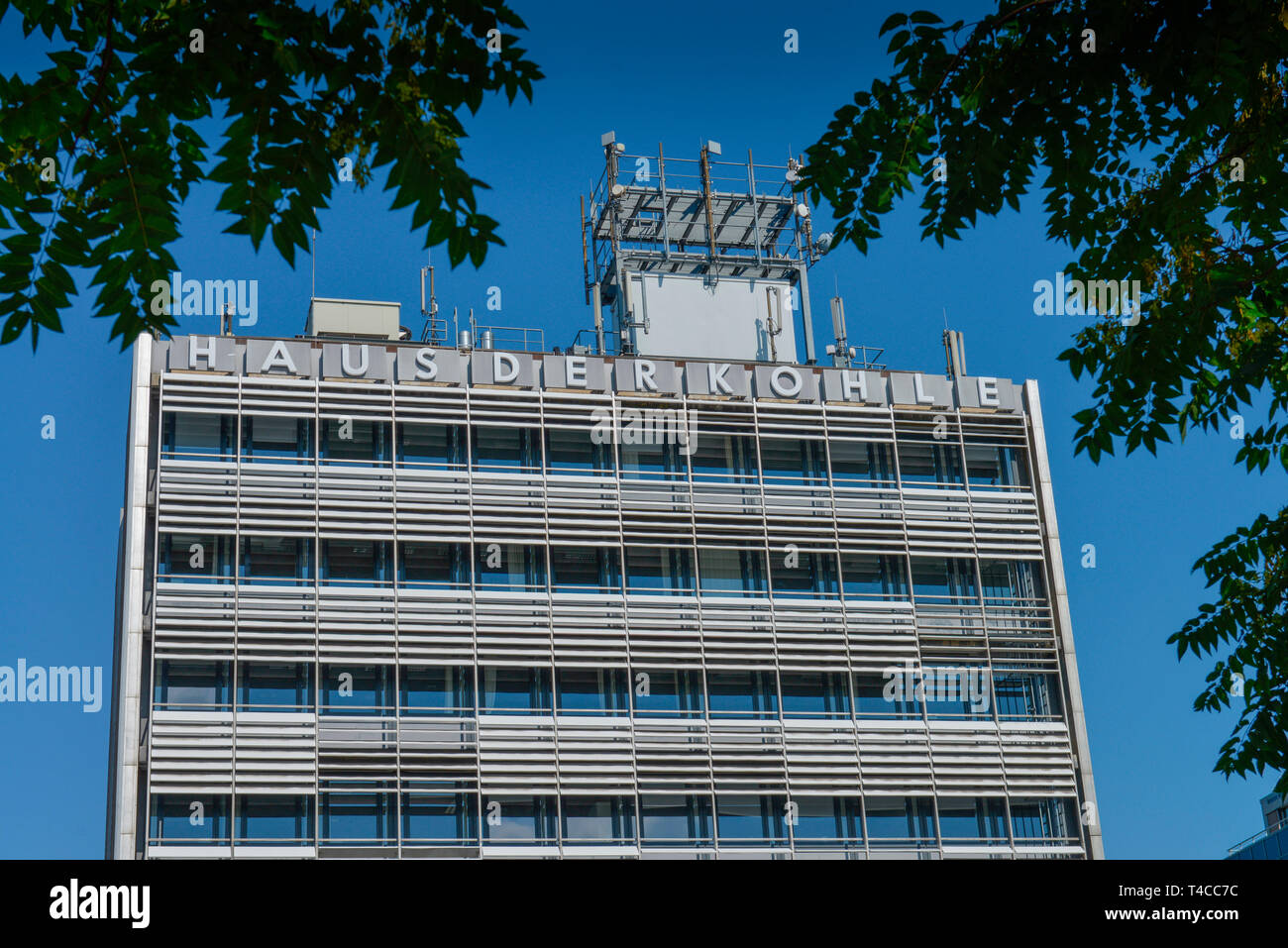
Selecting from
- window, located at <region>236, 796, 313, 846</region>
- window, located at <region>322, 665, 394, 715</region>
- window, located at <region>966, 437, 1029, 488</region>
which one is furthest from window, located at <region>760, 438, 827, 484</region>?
window, located at <region>236, 796, 313, 846</region>

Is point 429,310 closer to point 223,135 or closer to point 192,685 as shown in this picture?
point 192,685

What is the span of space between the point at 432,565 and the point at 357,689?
397cm

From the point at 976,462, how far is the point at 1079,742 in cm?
908

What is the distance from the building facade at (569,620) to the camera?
38.9 m

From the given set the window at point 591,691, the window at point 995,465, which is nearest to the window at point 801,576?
the window at point 591,691

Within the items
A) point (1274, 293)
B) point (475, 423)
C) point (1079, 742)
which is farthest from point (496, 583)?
point (1274, 293)

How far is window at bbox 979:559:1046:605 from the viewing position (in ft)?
150

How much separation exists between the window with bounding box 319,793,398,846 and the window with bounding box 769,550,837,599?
1242cm

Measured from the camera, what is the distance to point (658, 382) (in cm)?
4606

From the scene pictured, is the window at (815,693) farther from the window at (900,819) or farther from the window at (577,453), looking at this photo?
the window at (577,453)

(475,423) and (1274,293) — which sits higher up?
(475,423)

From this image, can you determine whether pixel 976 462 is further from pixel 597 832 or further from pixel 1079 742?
pixel 597 832
